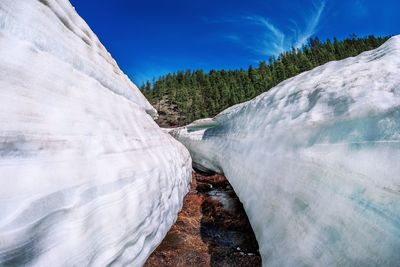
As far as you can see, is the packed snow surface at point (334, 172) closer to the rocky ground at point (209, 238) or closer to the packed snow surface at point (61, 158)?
the rocky ground at point (209, 238)

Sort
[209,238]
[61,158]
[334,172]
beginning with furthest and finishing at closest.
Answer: [209,238], [334,172], [61,158]

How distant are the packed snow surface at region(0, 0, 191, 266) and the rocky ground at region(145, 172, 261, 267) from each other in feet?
1.44

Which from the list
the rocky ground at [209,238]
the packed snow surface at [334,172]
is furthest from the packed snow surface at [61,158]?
the packed snow surface at [334,172]

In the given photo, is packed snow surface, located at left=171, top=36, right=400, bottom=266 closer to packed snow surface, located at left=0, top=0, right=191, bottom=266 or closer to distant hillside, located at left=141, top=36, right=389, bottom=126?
packed snow surface, located at left=0, top=0, right=191, bottom=266

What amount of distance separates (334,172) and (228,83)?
197ft

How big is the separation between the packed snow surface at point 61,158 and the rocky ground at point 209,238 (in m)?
0.44

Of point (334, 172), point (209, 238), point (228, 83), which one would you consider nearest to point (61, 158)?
point (334, 172)

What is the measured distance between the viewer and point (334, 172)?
176 centimetres

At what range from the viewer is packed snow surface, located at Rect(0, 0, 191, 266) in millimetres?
1062

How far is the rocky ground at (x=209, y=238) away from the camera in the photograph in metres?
2.45

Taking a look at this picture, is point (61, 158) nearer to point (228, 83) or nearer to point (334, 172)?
point (334, 172)

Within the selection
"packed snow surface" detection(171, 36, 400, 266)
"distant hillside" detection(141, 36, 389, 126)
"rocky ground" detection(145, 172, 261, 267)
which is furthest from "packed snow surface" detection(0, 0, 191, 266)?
"distant hillside" detection(141, 36, 389, 126)

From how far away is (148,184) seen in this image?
221cm

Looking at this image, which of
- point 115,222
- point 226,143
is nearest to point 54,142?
point 115,222
